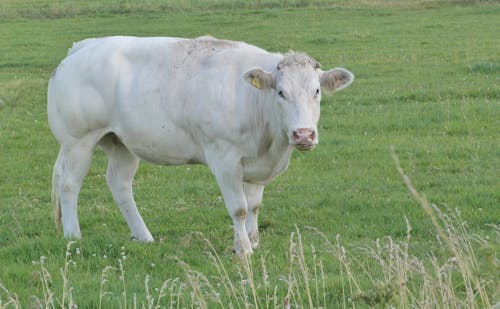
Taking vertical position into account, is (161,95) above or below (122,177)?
above

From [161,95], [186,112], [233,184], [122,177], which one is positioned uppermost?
[161,95]

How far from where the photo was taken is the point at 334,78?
27.3 ft

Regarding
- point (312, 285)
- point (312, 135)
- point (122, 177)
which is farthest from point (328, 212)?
point (312, 285)

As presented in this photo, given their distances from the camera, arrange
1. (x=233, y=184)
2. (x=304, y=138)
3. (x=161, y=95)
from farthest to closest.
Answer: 1. (x=161, y=95)
2. (x=233, y=184)
3. (x=304, y=138)

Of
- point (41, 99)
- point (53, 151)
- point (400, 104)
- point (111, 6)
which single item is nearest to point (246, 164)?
point (53, 151)

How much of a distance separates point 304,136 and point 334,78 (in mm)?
996

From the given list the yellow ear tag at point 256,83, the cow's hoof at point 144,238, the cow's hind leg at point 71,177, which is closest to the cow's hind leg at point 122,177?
the cow's hoof at point 144,238

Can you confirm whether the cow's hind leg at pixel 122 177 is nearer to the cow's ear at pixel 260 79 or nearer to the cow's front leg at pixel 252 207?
the cow's front leg at pixel 252 207

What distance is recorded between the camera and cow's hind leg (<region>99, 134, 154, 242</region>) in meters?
9.19

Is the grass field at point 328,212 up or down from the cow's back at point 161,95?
down

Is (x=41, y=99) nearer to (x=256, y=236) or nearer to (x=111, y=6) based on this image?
(x=256, y=236)

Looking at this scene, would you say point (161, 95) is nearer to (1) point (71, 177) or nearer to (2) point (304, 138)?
(1) point (71, 177)

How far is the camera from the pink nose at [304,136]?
296 inches

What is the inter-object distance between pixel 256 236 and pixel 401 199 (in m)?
1.97
